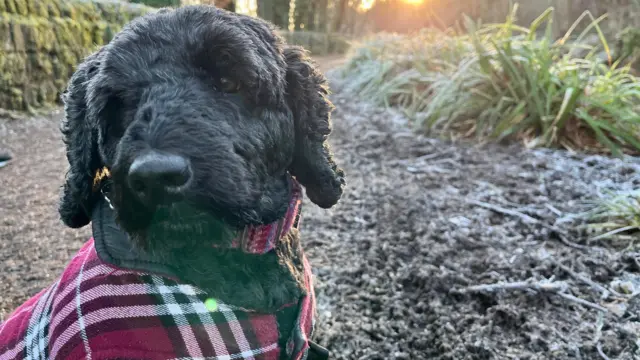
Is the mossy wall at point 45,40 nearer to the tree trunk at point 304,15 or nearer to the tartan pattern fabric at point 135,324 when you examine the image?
the tartan pattern fabric at point 135,324

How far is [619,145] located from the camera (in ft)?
15.3

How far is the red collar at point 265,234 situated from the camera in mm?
1548

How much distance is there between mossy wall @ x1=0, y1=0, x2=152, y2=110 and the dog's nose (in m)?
5.11

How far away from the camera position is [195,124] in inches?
55.4

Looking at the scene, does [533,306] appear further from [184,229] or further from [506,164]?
[506,164]

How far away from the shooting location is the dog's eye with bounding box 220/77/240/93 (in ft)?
5.16


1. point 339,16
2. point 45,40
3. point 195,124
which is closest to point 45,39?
point 45,40

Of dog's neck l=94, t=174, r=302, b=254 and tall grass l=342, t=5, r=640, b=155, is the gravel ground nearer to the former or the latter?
tall grass l=342, t=5, r=640, b=155

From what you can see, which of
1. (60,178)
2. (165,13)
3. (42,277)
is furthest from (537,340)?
(60,178)

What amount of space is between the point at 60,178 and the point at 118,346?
3735 millimetres

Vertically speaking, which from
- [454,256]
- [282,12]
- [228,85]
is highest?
[228,85]

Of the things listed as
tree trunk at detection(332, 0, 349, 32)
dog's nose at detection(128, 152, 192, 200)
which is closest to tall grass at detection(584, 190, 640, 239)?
dog's nose at detection(128, 152, 192, 200)

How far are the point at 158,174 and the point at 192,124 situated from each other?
23cm

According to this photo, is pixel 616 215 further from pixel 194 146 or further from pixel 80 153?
pixel 80 153
